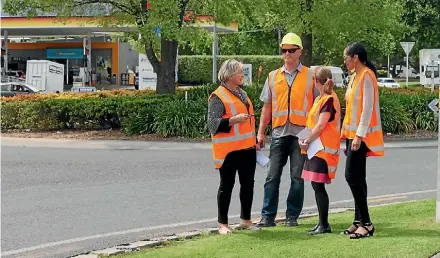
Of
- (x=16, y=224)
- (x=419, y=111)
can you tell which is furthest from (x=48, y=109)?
(x=16, y=224)

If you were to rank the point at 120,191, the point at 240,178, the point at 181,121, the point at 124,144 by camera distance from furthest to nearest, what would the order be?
1. the point at 181,121
2. the point at 124,144
3. the point at 120,191
4. the point at 240,178

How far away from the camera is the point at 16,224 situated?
9469 mm

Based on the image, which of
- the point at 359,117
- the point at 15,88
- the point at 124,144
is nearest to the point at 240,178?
the point at 359,117

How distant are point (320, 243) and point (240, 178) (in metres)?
1.33

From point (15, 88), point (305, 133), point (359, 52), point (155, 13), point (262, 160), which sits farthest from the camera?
point (15, 88)

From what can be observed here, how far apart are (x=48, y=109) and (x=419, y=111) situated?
10.8 m

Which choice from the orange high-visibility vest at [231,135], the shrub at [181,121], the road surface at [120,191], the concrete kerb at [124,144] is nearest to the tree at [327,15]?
the shrub at [181,121]

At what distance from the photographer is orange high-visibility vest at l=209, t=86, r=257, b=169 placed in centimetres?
801

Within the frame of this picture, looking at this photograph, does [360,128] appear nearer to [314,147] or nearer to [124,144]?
[314,147]

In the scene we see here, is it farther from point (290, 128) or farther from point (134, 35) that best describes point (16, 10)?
point (290, 128)

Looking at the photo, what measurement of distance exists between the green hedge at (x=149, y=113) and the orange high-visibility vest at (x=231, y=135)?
12885mm

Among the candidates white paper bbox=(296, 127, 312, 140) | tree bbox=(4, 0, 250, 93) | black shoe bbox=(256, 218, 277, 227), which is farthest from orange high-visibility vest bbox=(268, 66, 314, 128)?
tree bbox=(4, 0, 250, 93)

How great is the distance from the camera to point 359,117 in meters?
7.47

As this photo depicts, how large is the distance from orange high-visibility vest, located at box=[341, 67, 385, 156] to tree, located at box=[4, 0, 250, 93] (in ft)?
48.1
